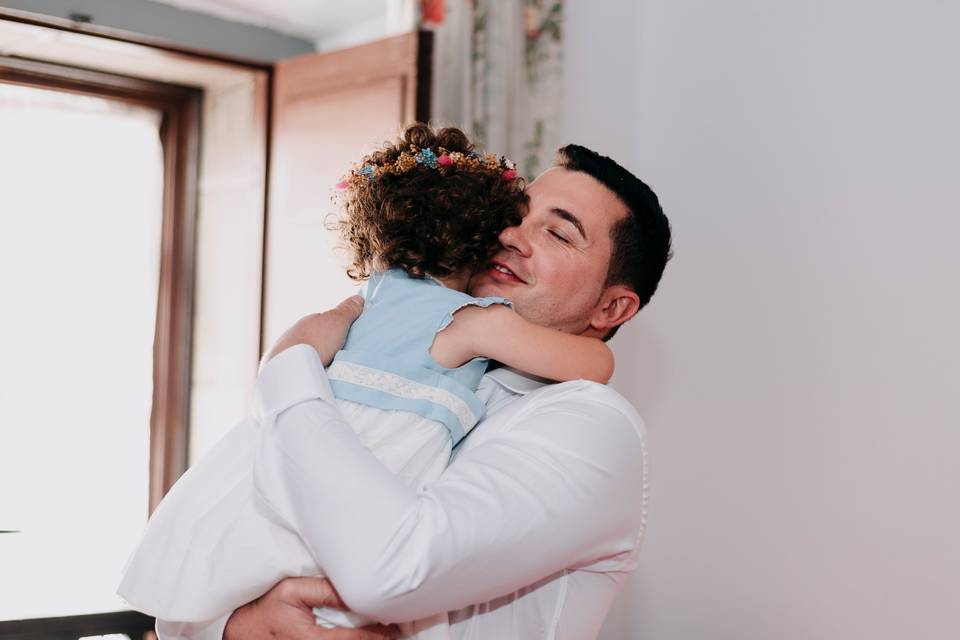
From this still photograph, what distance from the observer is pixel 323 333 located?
1.47 meters

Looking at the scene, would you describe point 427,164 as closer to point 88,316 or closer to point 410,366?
point 410,366

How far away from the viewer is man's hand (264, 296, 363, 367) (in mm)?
1423

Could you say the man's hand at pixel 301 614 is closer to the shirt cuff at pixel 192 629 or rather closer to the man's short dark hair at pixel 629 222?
the shirt cuff at pixel 192 629

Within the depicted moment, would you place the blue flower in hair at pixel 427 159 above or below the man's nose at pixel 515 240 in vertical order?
above

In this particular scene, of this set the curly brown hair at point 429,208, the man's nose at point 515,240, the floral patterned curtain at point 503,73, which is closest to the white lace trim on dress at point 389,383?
the curly brown hair at point 429,208

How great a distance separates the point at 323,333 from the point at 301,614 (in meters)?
0.42

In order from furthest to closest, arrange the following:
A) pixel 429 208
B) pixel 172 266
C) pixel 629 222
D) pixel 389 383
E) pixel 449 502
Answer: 1. pixel 172 266
2. pixel 629 222
3. pixel 429 208
4. pixel 389 383
5. pixel 449 502

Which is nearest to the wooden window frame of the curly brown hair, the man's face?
the curly brown hair

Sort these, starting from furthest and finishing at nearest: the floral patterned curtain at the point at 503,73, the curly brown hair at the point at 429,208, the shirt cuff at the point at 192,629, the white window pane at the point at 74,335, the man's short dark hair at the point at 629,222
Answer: the white window pane at the point at 74,335
the floral patterned curtain at the point at 503,73
the man's short dark hair at the point at 629,222
the curly brown hair at the point at 429,208
the shirt cuff at the point at 192,629

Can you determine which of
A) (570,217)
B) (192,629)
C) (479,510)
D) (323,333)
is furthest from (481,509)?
(570,217)

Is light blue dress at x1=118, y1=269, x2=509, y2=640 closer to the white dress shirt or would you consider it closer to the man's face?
the white dress shirt

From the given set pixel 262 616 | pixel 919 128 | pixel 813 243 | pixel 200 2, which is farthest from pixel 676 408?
pixel 200 2

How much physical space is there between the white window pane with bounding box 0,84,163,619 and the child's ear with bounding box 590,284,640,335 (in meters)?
2.54

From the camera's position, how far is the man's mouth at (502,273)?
5.65 ft
